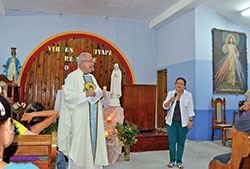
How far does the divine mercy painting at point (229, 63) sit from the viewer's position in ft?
22.7

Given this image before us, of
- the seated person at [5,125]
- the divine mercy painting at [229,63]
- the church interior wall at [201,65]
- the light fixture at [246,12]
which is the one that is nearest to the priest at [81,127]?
the seated person at [5,125]

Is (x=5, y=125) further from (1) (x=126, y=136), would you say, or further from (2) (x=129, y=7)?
(2) (x=129, y=7)

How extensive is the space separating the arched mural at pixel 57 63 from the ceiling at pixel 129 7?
878 millimetres

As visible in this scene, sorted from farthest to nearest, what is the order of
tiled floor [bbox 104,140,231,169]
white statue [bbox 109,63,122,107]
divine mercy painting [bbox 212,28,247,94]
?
divine mercy painting [bbox 212,28,247,94]
white statue [bbox 109,63,122,107]
tiled floor [bbox 104,140,231,169]

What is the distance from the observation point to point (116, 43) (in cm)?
842

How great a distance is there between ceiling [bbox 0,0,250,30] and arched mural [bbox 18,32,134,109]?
88cm

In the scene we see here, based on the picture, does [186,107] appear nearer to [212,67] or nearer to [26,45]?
[212,67]

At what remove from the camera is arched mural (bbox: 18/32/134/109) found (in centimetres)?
757

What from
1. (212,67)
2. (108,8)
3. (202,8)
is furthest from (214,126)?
(108,8)

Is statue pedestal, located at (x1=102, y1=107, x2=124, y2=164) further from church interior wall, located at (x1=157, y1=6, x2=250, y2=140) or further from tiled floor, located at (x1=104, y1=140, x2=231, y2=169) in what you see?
church interior wall, located at (x1=157, y1=6, x2=250, y2=140)

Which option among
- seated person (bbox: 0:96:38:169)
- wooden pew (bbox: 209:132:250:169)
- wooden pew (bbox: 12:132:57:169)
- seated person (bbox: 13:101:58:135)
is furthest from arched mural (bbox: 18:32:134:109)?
seated person (bbox: 0:96:38:169)

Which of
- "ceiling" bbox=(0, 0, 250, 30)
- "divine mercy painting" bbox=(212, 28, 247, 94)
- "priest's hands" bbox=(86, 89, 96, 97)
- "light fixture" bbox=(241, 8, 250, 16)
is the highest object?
"ceiling" bbox=(0, 0, 250, 30)

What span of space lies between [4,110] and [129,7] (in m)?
7.10

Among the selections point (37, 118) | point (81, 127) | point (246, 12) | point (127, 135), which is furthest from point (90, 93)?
point (246, 12)
